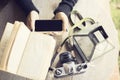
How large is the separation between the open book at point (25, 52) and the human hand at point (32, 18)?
0.13 meters

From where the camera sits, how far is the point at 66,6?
1463 mm

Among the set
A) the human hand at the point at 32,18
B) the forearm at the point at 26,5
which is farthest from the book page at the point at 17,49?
the forearm at the point at 26,5

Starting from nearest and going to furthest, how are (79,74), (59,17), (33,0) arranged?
1. (79,74)
2. (59,17)
3. (33,0)

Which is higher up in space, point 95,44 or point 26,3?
point 26,3

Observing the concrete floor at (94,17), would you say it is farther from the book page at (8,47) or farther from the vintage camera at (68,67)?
the book page at (8,47)

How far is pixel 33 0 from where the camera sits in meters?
1.51

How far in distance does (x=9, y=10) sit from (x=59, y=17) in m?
0.22

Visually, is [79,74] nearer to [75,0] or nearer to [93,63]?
[93,63]

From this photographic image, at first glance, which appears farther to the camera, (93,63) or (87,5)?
(87,5)

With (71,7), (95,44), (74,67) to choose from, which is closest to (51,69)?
(74,67)

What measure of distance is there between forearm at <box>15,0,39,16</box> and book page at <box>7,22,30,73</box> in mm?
267

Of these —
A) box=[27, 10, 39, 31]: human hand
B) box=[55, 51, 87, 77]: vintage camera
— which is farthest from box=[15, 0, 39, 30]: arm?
box=[55, 51, 87, 77]: vintage camera

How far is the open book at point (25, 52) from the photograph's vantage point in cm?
111

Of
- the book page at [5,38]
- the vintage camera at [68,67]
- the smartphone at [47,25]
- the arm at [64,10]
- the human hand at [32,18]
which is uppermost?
the arm at [64,10]
